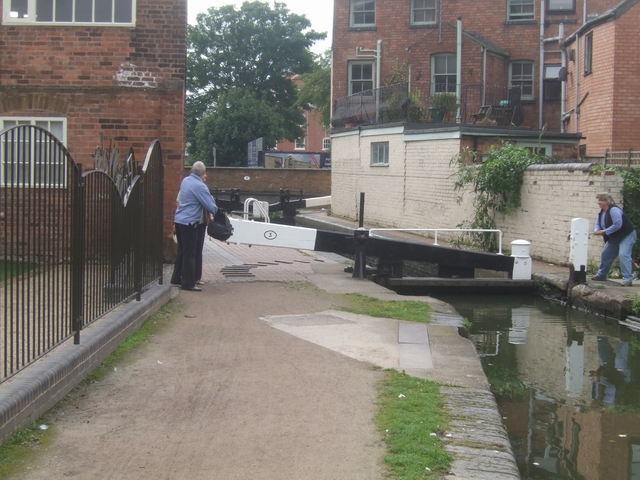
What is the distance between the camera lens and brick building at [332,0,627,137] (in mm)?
31141

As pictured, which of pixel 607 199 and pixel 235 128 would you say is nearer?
pixel 607 199

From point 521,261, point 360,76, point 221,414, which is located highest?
point 360,76

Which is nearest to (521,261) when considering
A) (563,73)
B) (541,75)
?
(563,73)

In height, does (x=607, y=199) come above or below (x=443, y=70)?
below

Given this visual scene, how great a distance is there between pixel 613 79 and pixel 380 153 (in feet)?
24.9

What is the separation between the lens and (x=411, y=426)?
5.00 metres

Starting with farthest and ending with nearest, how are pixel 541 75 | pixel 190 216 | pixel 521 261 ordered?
pixel 541 75, pixel 521 261, pixel 190 216

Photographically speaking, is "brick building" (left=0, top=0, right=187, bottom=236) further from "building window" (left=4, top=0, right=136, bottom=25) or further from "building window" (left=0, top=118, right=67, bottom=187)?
"building window" (left=0, top=118, right=67, bottom=187)

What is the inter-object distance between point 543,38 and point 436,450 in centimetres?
2861

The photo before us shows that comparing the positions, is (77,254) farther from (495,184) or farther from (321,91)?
(321,91)

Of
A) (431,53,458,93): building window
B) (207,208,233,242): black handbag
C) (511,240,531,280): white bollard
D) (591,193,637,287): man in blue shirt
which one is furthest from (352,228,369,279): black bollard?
(431,53,458,93): building window

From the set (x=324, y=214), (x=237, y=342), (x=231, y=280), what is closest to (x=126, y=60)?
(x=231, y=280)

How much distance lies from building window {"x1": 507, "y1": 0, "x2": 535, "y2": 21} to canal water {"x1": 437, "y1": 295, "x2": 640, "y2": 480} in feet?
74.3

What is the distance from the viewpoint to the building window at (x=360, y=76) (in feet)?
110
